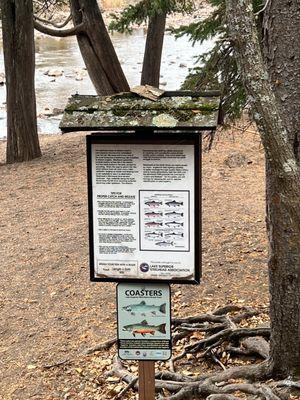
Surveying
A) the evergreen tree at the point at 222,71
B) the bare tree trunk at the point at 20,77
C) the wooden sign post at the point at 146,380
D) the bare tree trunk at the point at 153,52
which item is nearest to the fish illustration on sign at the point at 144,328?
the wooden sign post at the point at 146,380

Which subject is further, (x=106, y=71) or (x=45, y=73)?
(x=45, y=73)

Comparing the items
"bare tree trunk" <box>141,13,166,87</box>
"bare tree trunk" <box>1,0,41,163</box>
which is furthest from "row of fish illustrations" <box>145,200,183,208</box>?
"bare tree trunk" <box>141,13,166,87</box>

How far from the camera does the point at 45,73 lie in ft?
88.7

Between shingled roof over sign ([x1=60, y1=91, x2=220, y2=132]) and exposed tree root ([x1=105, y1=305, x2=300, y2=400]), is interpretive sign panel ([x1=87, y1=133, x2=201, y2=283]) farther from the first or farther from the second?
exposed tree root ([x1=105, y1=305, x2=300, y2=400])

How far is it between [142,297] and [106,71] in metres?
9.21

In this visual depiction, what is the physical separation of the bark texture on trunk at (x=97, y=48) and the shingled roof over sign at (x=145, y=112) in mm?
9031

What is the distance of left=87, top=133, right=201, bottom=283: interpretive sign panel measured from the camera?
3049mm

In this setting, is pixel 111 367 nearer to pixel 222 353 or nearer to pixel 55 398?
pixel 55 398

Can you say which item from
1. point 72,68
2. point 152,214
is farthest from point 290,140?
point 72,68

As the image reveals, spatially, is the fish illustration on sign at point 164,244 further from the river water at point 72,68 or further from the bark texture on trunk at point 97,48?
the river water at point 72,68

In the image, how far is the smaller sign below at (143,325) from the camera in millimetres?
3283

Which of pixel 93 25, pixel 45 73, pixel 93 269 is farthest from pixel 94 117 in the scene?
pixel 45 73

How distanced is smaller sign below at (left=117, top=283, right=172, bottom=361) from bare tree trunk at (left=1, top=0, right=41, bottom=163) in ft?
26.8

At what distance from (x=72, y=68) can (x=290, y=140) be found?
2637cm
